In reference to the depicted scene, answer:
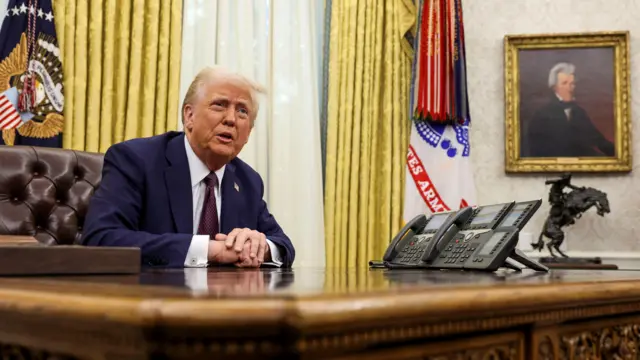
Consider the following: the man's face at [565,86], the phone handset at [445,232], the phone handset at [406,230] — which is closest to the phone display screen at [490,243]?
the phone handset at [445,232]

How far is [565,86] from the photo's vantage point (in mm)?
5000

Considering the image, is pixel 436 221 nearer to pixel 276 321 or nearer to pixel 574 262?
pixel 276 321

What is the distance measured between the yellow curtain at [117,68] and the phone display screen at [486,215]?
8.85ft

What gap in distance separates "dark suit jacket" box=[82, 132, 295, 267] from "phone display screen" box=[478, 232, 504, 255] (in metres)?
0.99

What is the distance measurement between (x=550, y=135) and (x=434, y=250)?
3568 millimetres

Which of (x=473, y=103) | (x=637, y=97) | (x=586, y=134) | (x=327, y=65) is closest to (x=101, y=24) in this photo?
(x=327, y=65)

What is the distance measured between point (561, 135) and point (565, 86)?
375 millimetres

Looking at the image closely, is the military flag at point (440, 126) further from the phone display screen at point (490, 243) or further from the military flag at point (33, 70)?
the phone display screen at point (490, 243)

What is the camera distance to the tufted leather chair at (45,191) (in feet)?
8.24

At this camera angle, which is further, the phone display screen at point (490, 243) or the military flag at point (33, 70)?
the military flag at point (33, 70)

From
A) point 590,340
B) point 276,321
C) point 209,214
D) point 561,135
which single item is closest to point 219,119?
point 209,214

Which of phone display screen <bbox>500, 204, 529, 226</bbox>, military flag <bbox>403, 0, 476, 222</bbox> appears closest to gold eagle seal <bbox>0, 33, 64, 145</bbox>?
military flag <bbox>403, 0, 476, 222</bbox>

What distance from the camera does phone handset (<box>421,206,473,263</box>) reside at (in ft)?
5.63

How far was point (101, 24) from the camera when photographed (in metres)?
3.93
